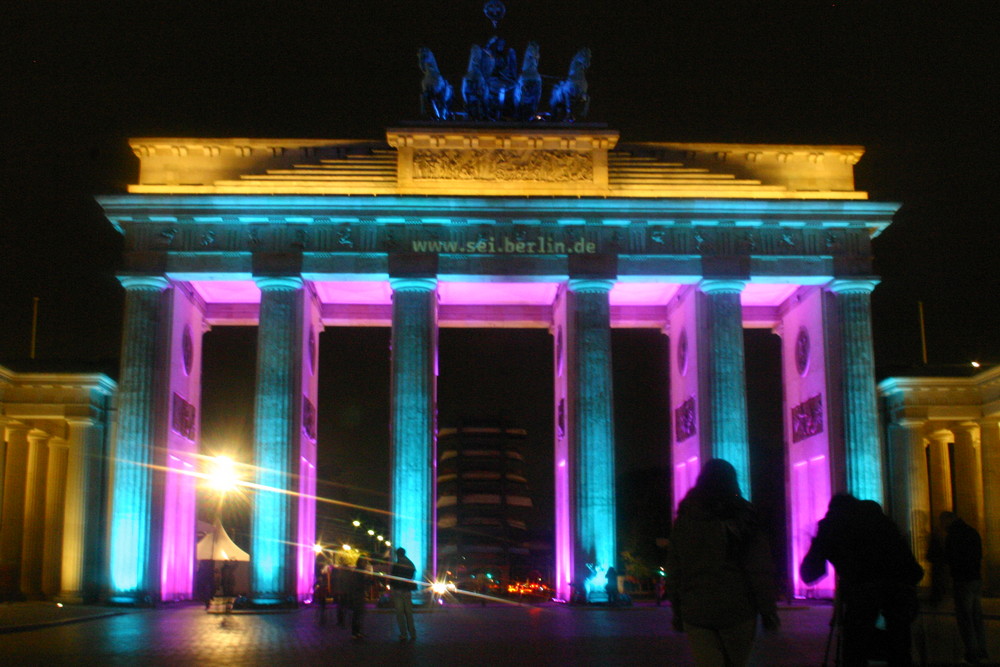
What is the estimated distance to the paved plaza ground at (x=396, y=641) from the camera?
16891 millimetres

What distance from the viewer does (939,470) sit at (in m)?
48.2

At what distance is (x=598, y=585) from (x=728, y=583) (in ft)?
99.2

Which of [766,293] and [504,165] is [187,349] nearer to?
[504,165]

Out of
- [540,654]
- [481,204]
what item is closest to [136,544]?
[481,204]

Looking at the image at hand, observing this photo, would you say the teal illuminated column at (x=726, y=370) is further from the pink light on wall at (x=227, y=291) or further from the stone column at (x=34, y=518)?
the stone column at (x=34, y=518)

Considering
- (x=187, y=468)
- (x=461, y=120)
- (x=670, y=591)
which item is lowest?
(x=670, y=591)

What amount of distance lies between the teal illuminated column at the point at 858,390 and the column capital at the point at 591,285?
315 inches

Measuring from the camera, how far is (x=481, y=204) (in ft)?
133

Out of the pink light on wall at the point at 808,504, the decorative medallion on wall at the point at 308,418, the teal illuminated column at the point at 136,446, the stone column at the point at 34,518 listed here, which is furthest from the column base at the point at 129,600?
the pink light on wall at the point at 808,504

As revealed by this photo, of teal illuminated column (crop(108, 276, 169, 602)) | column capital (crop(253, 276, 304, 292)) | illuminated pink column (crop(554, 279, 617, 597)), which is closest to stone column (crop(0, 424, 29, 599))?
teal illuminated column (crop(108, 276, 169, 602))

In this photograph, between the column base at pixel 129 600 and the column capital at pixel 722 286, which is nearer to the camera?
the column base at pixel 129 600

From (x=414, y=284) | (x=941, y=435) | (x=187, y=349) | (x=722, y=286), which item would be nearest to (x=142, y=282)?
(x=187, y=349)

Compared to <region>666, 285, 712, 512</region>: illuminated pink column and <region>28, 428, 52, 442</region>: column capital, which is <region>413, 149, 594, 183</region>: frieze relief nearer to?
<region>666, 285, 712, 512</region>: illuminated pink column

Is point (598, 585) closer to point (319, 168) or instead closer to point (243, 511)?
point (319, 168)
